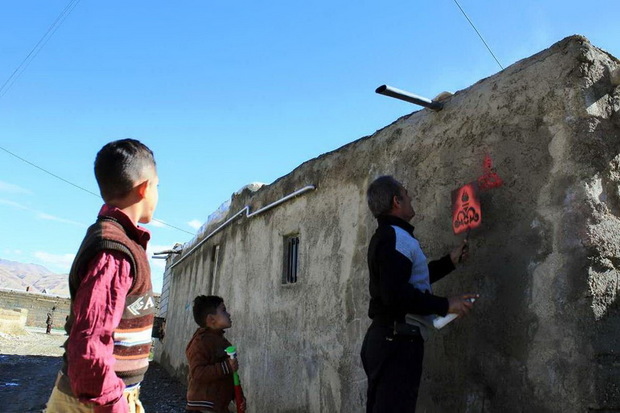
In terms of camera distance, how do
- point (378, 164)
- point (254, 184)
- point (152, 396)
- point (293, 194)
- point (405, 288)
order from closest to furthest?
point (405, 288), point (378, 164), point (293, 194), point (254, 184), point (152, 396)

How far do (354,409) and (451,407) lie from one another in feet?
3.42

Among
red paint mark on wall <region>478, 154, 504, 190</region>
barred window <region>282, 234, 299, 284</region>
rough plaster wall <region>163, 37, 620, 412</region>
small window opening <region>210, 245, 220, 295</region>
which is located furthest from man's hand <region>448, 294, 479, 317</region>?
small window opening <region>210, 245, 220, 295</region>

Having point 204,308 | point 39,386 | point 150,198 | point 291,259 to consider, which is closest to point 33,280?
point 39,386

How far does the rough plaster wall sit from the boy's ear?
1780 mm

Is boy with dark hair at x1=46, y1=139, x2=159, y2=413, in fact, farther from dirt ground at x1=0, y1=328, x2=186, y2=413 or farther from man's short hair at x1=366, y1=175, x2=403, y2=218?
dirt ground at x1=0, y1=328, x2=186, y2=413

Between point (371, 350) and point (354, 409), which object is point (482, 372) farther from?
point (354, 409)

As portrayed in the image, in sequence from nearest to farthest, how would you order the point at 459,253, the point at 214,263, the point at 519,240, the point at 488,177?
the point at 519,240
the point at 459,253
the point at 488,177
the point at 214,263

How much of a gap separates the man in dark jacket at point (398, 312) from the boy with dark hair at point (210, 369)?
4.17 feet

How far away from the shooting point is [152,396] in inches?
304

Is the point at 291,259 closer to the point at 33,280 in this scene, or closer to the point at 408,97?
the point at 408,97

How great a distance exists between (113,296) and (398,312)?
1344 mm

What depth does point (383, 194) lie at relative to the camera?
8.54 ft

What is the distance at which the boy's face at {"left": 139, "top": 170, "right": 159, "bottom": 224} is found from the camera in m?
1.76

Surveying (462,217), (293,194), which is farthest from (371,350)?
(293,194)
